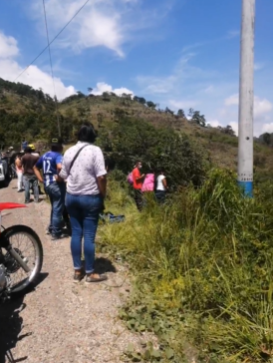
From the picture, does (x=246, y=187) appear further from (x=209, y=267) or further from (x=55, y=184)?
(x=55, y=184)

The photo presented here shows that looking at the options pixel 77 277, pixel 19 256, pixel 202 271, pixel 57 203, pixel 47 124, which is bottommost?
pixel 77 277

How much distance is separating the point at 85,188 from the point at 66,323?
130cm

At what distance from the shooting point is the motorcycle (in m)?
3.38

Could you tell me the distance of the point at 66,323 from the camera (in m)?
3.13

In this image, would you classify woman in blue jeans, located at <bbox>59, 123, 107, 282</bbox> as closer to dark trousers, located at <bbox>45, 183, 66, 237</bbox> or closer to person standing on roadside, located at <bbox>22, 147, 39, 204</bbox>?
dark trousers, located at <bbox>45, 183, 66, 237</bbox>

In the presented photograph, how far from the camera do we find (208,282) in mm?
3270

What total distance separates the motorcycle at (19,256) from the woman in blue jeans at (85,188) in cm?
44

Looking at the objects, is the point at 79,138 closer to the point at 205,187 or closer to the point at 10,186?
the point at 205,187

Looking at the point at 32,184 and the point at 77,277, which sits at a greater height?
the point at 32,184

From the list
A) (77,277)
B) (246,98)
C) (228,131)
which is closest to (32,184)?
(77,277)

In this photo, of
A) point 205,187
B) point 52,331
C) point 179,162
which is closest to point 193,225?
point 205,187

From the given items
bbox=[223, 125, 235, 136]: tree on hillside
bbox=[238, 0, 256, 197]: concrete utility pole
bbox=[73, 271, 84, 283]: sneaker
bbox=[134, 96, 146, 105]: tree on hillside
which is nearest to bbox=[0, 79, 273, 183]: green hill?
bbox=[223, 125, 235, 136]: tree on hillside

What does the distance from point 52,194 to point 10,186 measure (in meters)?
8.12

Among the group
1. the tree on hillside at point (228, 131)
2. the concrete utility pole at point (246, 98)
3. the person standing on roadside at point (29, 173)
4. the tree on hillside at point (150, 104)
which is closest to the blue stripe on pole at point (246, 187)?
the concrete utility pole at point (246, 98)
